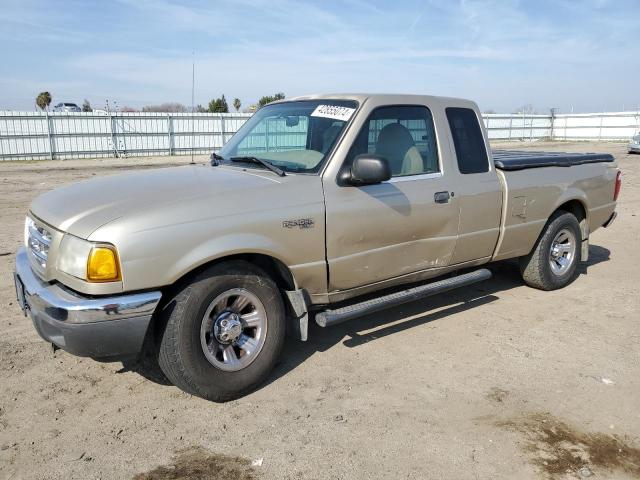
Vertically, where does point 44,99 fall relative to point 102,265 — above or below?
above

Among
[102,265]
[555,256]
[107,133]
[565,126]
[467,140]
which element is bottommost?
[555,256]

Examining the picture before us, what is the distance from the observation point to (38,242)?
11.8 feet

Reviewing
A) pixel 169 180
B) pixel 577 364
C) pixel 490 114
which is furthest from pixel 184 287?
pixel 490 114

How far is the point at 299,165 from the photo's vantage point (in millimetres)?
4047

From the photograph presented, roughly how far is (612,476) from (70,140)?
26037mm

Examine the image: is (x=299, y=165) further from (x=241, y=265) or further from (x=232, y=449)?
(x=232, y=449)

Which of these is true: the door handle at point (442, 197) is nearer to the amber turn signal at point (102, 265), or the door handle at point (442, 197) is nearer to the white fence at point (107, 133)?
the amber turn signal at point (102, 265)

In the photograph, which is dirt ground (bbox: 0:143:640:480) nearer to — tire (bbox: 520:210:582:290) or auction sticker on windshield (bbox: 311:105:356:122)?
tire (bbox: 520:210:582:290)

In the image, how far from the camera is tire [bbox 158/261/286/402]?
131 inches

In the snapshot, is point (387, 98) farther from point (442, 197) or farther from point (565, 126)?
point (565, 126)

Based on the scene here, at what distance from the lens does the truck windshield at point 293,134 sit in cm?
410

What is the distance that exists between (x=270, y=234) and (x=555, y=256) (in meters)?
3.85

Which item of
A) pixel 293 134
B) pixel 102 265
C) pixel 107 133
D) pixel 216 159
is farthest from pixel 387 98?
pixel 107 133

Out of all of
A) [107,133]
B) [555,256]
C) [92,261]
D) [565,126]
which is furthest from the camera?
[565,126]
